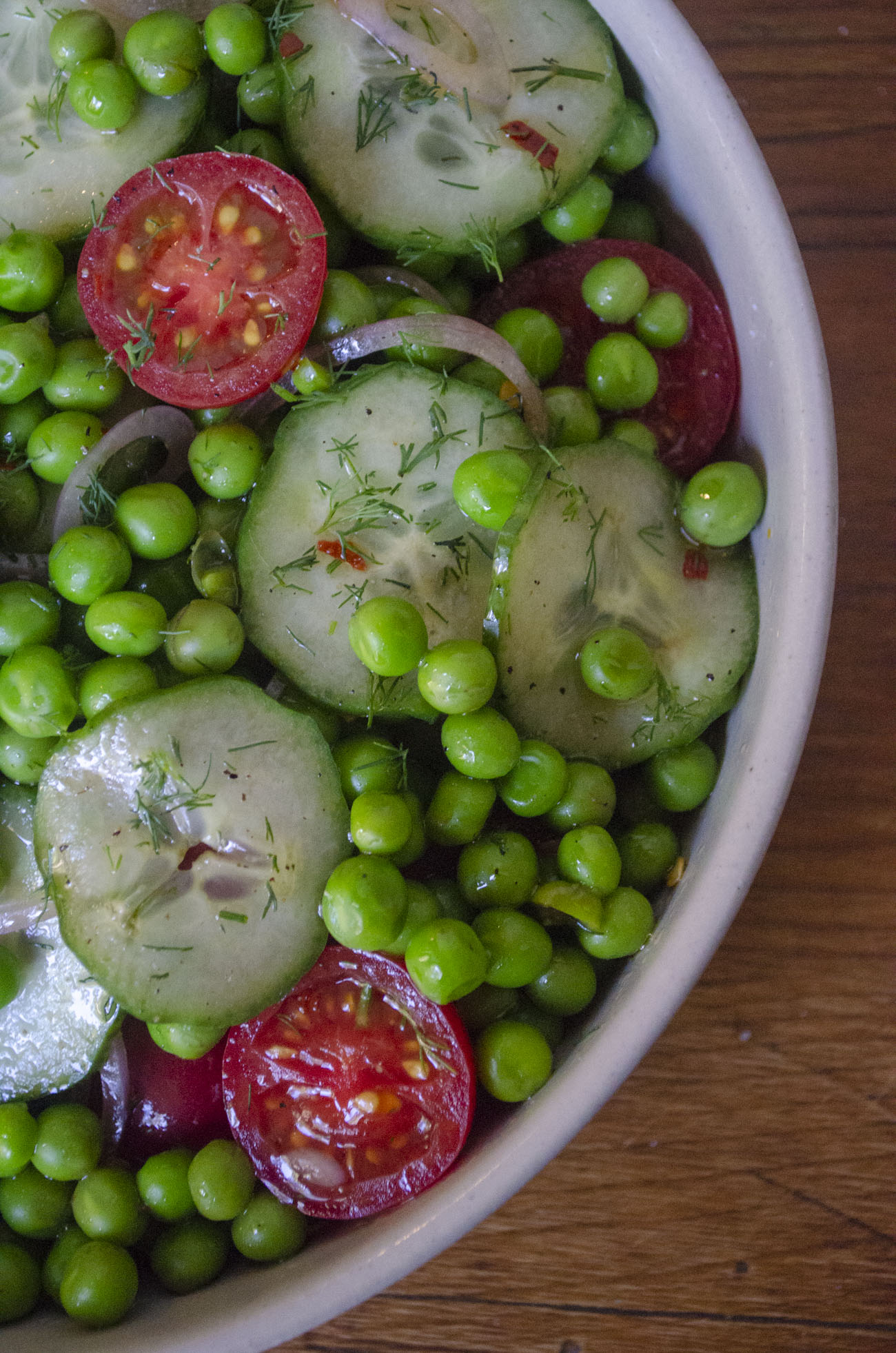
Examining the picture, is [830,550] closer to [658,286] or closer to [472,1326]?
[658,286]

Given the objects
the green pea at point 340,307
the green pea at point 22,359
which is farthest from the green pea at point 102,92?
the green pea at point 340,307

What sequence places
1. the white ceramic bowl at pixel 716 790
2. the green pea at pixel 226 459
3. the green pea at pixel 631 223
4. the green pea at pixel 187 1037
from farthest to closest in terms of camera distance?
the green pea at pixel 631 223 < the green pea at pixel 226 459 < the green pea at pixel 187 1037 < the white ceramic bowl at pixel 716 790

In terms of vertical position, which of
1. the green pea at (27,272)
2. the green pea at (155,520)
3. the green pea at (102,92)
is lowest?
the green pea at (155,520)

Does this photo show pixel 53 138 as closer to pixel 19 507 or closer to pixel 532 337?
pixel 19 507

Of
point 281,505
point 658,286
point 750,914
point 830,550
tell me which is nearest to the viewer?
point 830,550

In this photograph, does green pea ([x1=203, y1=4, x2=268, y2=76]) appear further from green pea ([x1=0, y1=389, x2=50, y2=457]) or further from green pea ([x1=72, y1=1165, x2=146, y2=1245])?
green pea ([x1=72, y1=1165, x2=146, y2=1245])

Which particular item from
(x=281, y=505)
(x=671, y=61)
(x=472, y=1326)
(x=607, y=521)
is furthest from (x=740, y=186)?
(x=472, y=1326)

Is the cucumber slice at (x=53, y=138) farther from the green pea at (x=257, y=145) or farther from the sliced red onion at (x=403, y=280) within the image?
the sliced red onion at (x=403, y=280)

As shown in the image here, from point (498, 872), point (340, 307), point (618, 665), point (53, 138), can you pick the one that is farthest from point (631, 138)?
point (498, 872)
